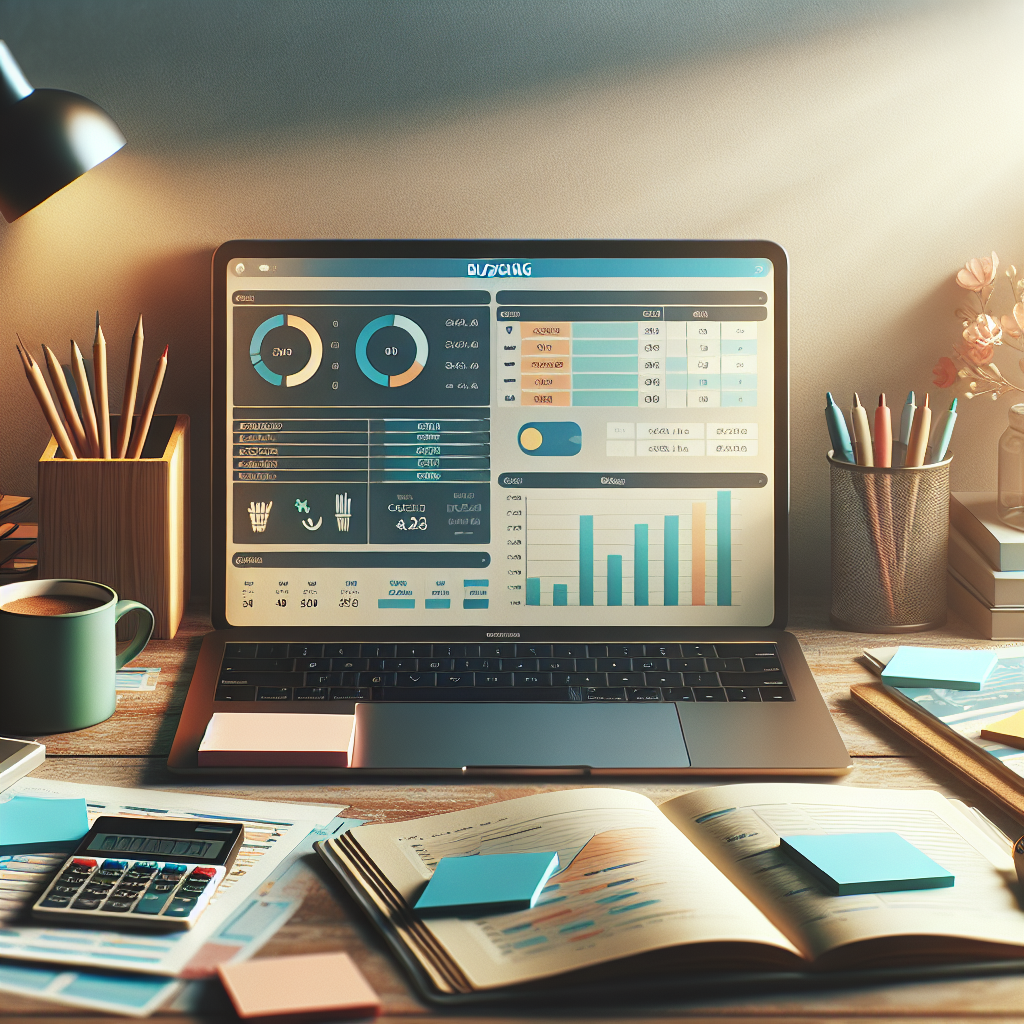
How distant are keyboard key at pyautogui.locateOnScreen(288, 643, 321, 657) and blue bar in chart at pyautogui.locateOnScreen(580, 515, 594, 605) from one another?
26cm

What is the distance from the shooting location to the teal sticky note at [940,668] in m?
0.82

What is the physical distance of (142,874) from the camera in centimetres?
55

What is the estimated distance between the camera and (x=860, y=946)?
1.60ft

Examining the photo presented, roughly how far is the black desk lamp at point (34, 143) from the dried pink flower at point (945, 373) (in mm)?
900

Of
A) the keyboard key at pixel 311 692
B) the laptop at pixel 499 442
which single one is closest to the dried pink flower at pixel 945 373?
the laptop at pixel 499 442

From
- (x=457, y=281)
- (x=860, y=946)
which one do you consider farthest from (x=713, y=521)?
(x=860, y=946)

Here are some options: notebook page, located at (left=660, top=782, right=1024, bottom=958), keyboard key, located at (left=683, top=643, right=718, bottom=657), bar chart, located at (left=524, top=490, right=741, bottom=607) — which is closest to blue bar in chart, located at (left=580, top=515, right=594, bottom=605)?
bar chart, located at (left=524, top=490, right=741, bottom=607)

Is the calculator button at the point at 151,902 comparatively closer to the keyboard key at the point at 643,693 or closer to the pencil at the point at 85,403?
the keyboard key at the point at 643,693

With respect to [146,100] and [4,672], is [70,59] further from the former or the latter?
[4,672]

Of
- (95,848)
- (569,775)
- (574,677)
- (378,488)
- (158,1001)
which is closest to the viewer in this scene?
(158,1001)

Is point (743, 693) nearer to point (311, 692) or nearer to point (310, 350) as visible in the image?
point (311, 692)

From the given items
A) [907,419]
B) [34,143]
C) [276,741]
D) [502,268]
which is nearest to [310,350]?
[502,268]

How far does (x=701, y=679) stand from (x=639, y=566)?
16cm

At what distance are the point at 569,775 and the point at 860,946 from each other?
0.87 ft
